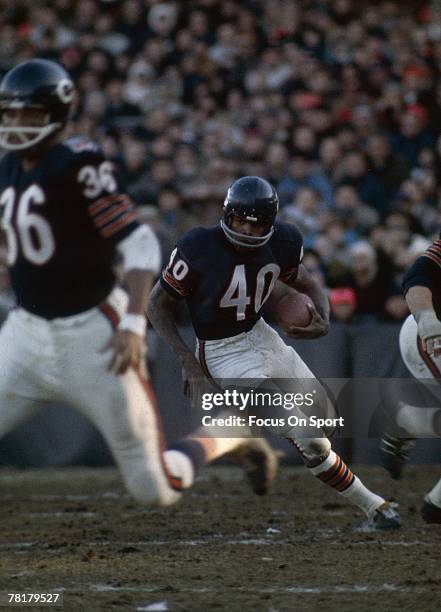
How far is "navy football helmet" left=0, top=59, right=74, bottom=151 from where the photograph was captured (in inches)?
158

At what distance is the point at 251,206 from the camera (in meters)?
5.00

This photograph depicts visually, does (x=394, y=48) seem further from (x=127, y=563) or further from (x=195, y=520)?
(x=127, y=563)

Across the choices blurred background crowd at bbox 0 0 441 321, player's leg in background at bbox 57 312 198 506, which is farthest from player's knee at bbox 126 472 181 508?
blurred background crowd at bbox 0 0 441 321

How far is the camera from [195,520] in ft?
18.9

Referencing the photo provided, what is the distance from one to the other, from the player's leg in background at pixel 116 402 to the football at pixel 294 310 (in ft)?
4.53

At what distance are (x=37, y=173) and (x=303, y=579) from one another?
173cm

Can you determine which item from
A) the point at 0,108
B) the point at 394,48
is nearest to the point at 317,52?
the point at 394,48

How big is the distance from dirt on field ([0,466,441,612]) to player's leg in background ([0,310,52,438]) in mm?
615

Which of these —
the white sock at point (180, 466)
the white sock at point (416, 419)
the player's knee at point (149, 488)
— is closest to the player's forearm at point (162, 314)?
the white sock at point (180, 466)

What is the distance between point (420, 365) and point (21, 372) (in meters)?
2.41

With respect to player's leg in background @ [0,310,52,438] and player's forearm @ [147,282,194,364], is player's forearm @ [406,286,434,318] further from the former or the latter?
player's leg in background @ [0,310,52,438]

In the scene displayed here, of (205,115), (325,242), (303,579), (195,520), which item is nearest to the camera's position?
(303,579)

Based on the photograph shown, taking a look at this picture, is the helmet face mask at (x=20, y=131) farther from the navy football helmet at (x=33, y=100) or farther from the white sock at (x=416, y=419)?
the white sock at (x=416, y=419)

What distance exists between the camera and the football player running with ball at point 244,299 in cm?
505
